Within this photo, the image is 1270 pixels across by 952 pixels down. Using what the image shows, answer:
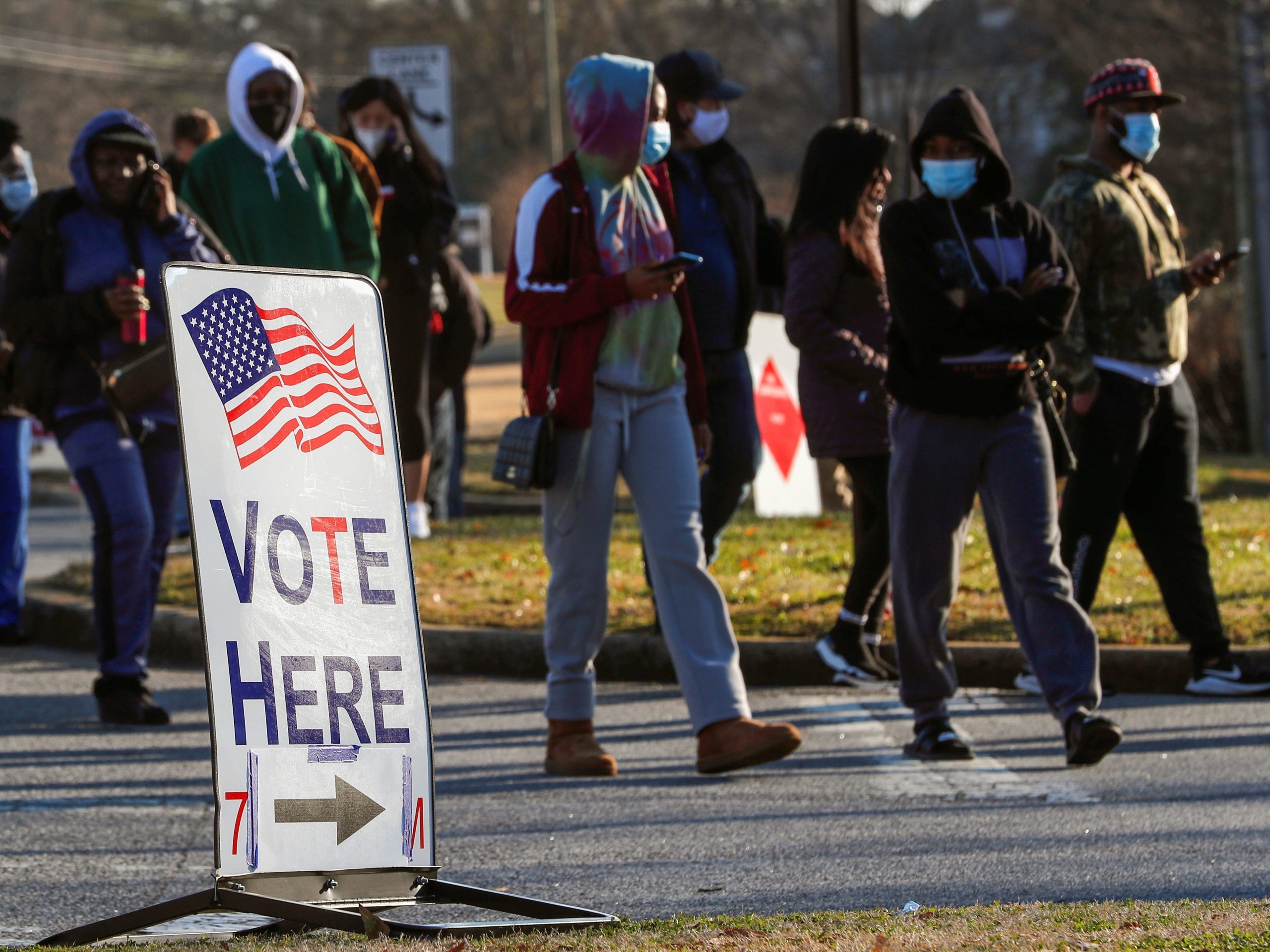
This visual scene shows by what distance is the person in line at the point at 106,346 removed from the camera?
6.72m

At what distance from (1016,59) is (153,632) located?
33.9m

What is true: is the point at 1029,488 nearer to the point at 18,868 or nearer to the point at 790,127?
the point at 18,868

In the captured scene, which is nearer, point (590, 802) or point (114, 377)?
point (590, 802)

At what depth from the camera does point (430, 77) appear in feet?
55.8

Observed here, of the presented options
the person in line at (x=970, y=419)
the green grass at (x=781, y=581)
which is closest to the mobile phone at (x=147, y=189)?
the green grass at (x=781, y=581)

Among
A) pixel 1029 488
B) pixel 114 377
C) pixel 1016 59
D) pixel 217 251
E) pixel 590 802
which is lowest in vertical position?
pixel 590 802

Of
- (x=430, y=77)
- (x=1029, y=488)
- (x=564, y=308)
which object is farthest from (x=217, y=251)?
(x=430, y=77)

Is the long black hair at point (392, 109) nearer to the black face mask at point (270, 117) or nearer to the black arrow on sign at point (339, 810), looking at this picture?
the black face mask at point (270, 117)

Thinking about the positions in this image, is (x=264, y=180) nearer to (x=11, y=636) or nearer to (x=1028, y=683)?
(x=11, y=636)

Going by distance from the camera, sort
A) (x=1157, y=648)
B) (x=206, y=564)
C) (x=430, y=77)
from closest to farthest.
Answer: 1. (x=206, y=564)
2. (x=1157, y=648)
3. (x=430, y=77)

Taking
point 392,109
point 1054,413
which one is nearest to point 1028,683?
point 1054,413

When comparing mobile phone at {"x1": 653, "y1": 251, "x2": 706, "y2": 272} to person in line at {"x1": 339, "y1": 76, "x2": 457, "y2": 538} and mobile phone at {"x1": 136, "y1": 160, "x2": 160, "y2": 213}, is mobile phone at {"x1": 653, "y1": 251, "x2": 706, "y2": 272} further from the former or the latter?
person in line at {"x1": 339, "y1": 76, "x2": 457, "y2": 538}

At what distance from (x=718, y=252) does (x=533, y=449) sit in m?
1.74

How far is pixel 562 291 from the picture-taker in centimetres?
572
